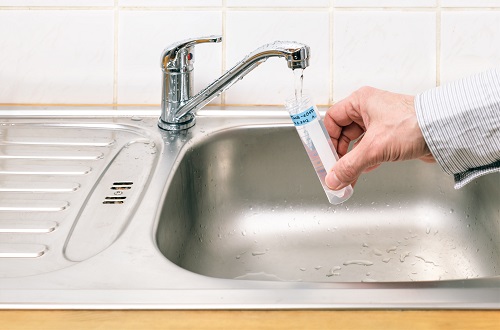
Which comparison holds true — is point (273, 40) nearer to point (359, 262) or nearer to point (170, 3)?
point (170, 3)

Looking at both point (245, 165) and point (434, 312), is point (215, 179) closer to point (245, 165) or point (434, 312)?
point (245, 165)

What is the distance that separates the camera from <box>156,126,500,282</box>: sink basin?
3.50ft

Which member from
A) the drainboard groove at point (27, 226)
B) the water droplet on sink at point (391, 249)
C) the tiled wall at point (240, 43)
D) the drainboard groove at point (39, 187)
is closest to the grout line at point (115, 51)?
the tiled wall at point (240, 43)

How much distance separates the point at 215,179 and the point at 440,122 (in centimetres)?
47

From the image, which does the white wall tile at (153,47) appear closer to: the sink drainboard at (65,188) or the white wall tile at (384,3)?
the sink drainboard at (65,188)

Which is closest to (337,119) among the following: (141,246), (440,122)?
(440,122)

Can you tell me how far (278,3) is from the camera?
1237 millimetres

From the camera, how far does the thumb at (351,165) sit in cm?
80

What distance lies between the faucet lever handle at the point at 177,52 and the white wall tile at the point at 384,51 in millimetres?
272

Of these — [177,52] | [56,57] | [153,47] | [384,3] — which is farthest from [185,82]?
[384,3]

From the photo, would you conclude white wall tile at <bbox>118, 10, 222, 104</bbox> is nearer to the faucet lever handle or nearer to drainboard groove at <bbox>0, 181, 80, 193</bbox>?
the faucet lever handle

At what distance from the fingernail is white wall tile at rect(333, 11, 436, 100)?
466 mm

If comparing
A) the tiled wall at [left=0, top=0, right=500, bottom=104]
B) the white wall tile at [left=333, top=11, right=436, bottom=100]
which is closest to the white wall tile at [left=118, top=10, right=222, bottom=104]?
the tiled wall at [left=0, top=0, right=500, bottom=104]

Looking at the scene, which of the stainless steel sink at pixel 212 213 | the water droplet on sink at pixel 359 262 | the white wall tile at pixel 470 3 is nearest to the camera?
the stainless steel sink at pixel 212 213
